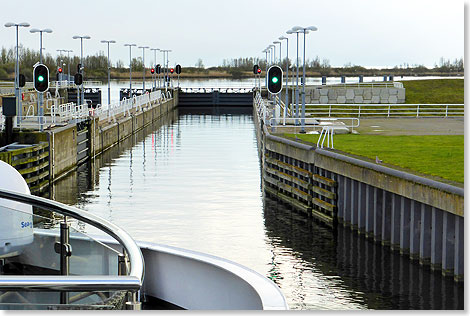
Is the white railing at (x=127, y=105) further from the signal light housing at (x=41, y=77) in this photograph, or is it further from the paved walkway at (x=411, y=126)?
the paved walkway at (x=411, y=126)

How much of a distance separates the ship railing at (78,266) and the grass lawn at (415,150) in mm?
14039

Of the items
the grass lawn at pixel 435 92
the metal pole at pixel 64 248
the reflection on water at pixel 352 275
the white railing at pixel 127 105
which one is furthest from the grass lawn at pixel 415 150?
the grass lawn at pixel 435 92

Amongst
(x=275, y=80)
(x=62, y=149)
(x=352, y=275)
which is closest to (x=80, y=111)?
(x=62, y=149)

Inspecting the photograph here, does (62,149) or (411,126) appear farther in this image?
(411,126)

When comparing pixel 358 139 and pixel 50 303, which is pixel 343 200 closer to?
pixel 358 139

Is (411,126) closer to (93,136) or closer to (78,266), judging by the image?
(93,136)

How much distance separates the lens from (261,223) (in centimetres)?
2706

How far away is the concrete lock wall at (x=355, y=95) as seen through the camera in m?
73.3

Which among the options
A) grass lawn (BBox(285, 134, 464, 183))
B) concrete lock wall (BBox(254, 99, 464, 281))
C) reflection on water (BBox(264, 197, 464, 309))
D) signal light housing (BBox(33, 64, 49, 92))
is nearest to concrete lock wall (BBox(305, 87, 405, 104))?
grass lawn (BBox(285, 134, 464, 183))

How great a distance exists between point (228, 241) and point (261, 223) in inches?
128

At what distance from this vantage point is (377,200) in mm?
22328

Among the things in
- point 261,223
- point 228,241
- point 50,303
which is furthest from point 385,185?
point 50,303

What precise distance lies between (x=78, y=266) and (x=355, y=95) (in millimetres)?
68483

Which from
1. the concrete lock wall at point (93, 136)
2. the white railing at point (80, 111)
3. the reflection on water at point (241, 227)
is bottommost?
the reflection on water at point (241, 227)
